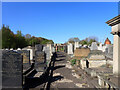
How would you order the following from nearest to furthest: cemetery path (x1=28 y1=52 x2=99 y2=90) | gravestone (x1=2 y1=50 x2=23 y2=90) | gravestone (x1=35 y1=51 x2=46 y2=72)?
gravestone (x1=2 y1=50 x2=23 y2=90) → cemetery path (x1=28 y1=52 x2=99 y2=90) → gravestone (x1=35 y1=51 x2=46 y2=72)

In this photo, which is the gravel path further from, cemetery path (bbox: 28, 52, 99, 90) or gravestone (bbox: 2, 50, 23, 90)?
gravestone (bbox: 2, 50, 23, 90)

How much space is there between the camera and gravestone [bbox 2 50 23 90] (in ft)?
20.0

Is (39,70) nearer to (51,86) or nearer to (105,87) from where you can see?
(51,86)

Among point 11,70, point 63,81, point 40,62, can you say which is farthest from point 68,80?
point 40,62

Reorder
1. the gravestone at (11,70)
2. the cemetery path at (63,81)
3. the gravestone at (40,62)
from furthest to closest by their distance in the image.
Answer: the gravestone at (40,62) < the cemetery path at (63,81) < the gravestone at (11,70)

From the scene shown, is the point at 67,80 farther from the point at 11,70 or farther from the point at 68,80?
the point at 11,70

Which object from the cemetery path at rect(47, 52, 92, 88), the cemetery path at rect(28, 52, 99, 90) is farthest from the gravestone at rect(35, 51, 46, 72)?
the cemetery path at rect(28, 52, 99, 90)

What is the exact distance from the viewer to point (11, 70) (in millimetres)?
6250

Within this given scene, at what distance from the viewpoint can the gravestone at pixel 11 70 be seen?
610cm

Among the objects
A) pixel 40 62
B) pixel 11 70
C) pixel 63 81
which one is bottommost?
pixel 63 81

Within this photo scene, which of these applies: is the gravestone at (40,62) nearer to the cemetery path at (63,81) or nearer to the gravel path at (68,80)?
the gravel path at (68,80)

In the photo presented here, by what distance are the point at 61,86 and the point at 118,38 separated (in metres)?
4.34

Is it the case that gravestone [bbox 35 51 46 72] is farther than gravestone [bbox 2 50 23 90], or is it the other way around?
gravestone [bbox 35 51 46 72]

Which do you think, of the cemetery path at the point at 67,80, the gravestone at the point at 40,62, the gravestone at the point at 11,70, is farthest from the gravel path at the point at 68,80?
the gravestone at the point at 11,70
